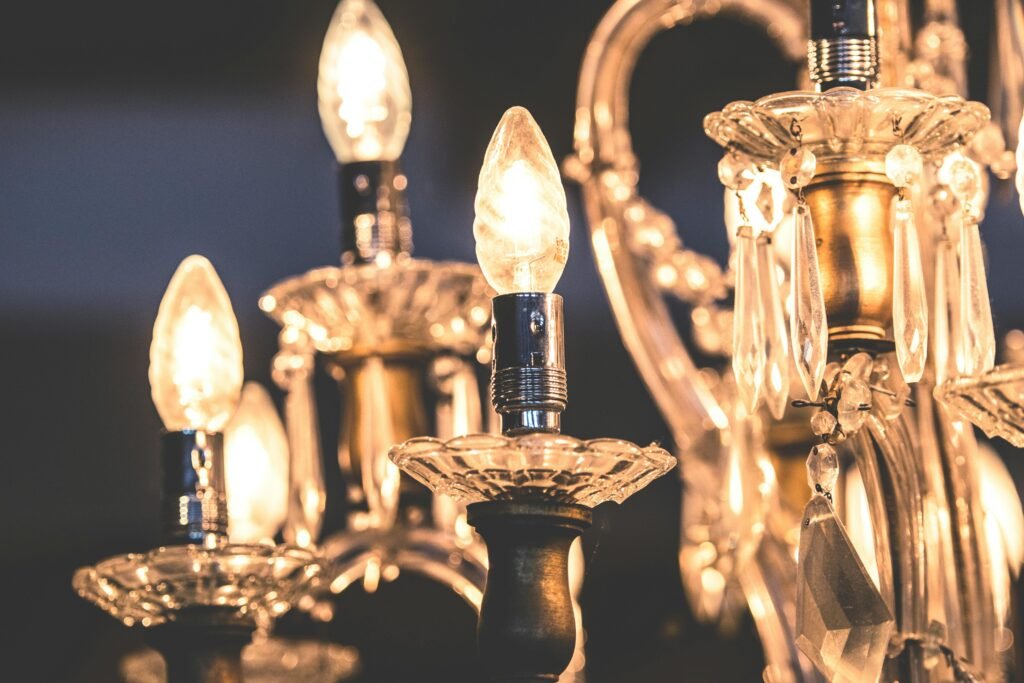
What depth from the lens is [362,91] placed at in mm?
1344

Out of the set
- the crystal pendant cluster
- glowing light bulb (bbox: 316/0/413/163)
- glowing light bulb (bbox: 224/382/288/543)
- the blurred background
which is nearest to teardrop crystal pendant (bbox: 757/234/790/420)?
the crystal pendant cluster

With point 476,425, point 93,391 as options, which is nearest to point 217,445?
point 476,425

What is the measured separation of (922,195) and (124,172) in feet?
3.41

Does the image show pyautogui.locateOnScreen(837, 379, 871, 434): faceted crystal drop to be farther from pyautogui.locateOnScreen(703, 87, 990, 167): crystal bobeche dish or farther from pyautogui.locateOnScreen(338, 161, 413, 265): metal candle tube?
pyautogui.locateOnScreen(338, 161, 413, 265): metal candle tube

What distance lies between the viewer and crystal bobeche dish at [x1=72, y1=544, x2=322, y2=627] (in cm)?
104

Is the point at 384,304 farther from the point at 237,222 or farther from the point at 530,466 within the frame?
the point at 237,222

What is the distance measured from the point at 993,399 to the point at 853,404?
0.40 ft

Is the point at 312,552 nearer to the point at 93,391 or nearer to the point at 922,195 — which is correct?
the point at 922,195

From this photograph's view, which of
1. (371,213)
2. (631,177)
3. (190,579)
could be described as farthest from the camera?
(631,177)

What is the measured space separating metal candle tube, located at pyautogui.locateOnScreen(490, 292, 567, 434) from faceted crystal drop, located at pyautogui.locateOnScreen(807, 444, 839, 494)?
11 centimetres

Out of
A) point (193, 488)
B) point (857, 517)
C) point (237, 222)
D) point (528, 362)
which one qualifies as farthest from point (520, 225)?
point (237, 222)

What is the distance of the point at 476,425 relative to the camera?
1.39 m

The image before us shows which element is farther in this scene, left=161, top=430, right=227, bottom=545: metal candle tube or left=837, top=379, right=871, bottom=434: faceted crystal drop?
left=161, top=430, right=227, bottom=545: metal candle tube

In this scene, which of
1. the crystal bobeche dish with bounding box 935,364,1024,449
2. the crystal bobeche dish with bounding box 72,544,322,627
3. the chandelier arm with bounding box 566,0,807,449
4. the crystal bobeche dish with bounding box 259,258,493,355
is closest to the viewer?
the crystal bobeche dish with bounding box 935,364,1024,449
